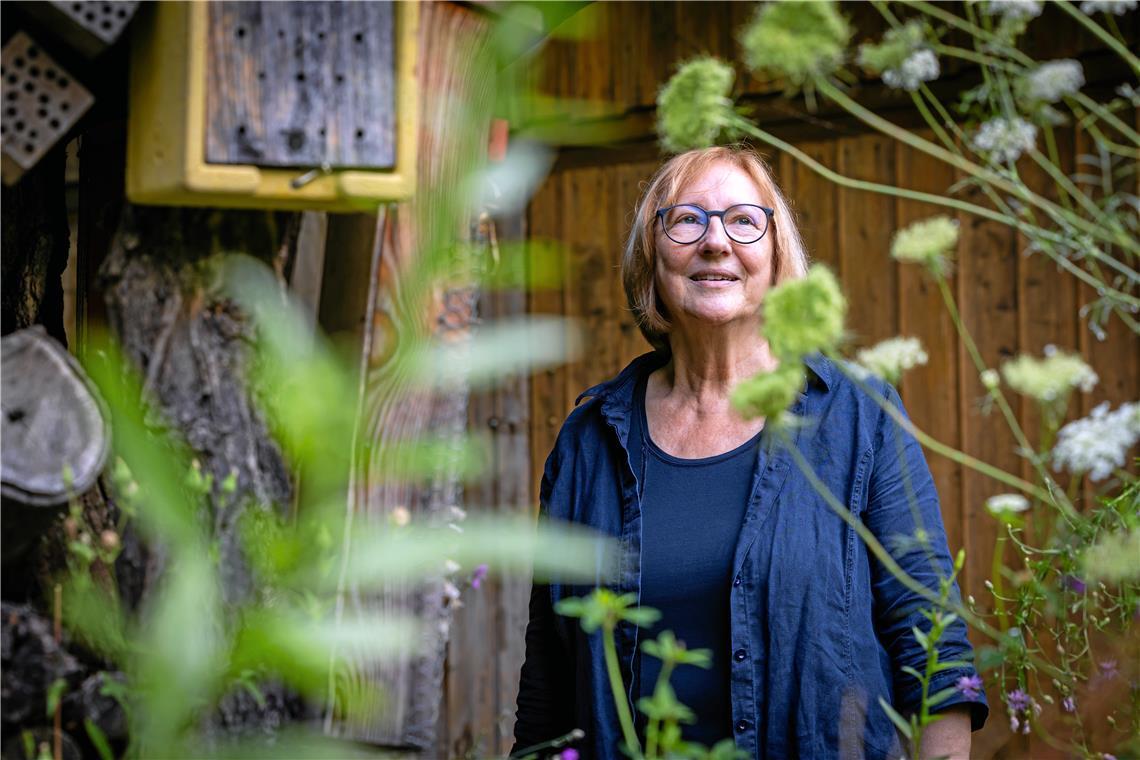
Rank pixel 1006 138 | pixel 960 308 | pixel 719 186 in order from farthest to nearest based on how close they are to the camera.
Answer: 1. pixel 960 308
2. pixel 719 186
3. pixel 1006 138

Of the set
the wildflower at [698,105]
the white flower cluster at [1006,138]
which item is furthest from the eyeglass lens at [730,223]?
the wildflower at [698,105]

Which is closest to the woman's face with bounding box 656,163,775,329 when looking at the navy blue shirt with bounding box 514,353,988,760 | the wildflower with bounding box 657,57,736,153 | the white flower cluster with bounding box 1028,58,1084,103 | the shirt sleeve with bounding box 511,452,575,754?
the navy blue shirt with bounding box 514,353,988,760

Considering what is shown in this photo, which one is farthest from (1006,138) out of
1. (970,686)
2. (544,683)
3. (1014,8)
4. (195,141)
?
(544,683)

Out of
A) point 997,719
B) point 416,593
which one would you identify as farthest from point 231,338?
point 997,719

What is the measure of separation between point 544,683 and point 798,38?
4.47 ft

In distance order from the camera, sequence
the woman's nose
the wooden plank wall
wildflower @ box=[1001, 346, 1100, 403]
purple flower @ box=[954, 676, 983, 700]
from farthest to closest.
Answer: the wooden plank wall < the woman's nose < purple flower @ box=[954, 676, 983, 700] < wildflower @ box=[1001, 346, 1100, 403]

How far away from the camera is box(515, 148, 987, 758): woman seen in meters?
1.77

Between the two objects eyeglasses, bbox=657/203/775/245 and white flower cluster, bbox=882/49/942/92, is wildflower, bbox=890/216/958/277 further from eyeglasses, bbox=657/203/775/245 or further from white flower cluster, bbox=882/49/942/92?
eyeglasses, bbox=657/203/775/245

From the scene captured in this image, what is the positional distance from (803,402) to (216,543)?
3.66ft

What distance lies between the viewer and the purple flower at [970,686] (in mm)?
1573

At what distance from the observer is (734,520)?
188cm

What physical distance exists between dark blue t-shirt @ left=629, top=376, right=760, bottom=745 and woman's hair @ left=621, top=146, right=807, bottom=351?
28cm

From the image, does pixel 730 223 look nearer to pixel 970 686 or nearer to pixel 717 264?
pixel 717 264

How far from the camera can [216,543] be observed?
1084 mm
